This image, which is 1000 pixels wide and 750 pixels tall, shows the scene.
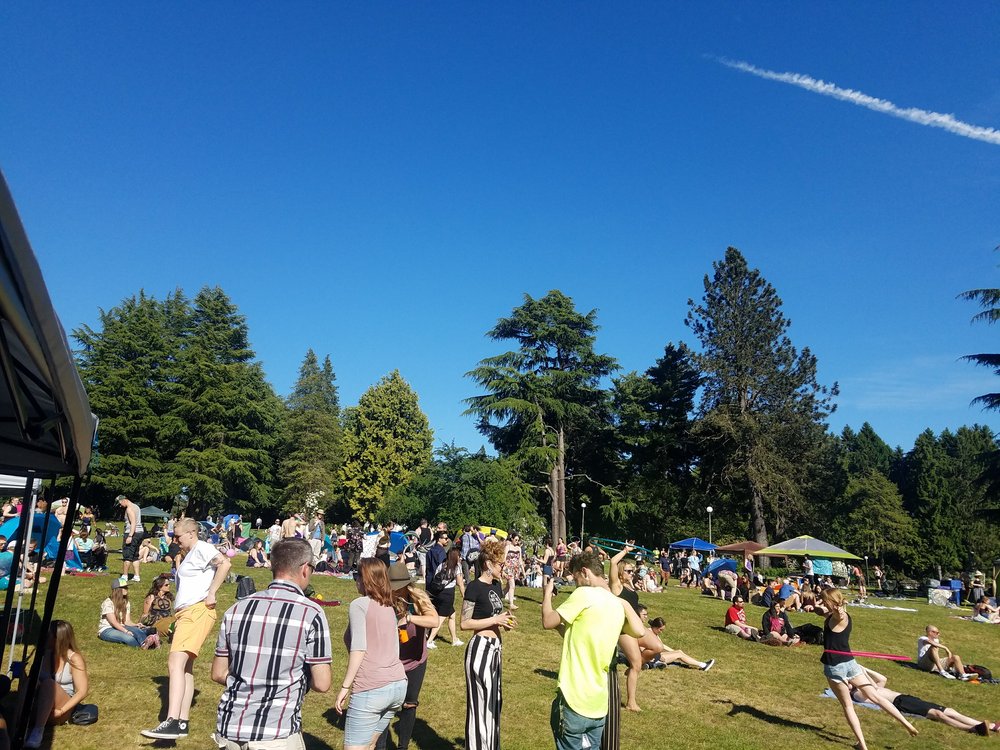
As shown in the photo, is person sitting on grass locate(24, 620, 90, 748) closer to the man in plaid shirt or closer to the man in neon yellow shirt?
the man in plaid shirt

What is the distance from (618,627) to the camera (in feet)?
15.0

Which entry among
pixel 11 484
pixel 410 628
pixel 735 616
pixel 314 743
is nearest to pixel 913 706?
pixel 735 616

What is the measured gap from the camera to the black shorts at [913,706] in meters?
9.23

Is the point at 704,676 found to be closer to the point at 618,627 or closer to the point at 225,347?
the point at 618,627

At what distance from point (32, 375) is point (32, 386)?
324 mm

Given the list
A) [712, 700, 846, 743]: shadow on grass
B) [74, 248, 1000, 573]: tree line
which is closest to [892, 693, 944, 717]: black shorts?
[712, 700, 846, 743]: shadow on grass

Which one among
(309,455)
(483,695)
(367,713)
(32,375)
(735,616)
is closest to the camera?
(32,375)

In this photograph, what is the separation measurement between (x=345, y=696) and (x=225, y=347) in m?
54.0

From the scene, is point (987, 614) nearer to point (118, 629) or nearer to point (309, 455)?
point (118, 629)

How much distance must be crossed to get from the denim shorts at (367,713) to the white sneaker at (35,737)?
11.3ft

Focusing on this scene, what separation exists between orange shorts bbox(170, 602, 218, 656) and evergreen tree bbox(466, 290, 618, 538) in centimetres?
3667

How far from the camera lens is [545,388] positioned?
145 feet

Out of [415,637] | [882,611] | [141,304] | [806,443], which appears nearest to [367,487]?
[141,304]

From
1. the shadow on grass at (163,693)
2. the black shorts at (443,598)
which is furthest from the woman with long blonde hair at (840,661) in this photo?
the shadow on grass at (163,693)
